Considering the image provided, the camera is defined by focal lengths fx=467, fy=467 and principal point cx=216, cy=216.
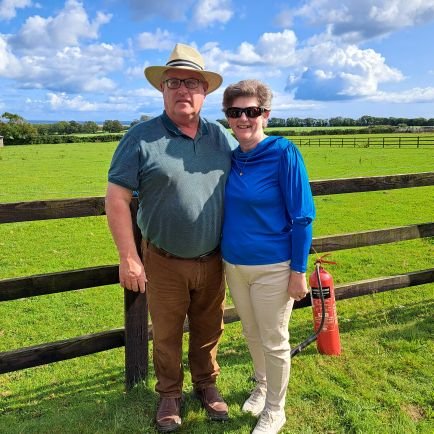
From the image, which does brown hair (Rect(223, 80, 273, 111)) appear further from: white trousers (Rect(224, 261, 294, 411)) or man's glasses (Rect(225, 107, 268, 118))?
white trousers (Rect(224, 261, 294, 411))

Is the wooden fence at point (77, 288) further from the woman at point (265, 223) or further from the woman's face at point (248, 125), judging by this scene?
the woman's face at point (248, 125)

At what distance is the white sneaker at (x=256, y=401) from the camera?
11.1 ft

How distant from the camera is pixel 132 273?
2982mm

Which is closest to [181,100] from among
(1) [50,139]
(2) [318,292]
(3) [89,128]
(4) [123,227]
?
(4) [123,227]

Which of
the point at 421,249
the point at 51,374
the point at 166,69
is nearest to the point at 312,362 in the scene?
the point at 51,374

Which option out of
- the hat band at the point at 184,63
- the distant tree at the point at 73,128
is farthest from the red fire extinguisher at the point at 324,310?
the distant tree at the point at 73,128

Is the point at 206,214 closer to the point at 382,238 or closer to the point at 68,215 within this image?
the point at 68,215

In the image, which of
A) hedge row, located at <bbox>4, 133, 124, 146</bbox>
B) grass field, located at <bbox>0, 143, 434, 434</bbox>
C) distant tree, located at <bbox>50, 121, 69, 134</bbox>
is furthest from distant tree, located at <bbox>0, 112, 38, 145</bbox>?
grass field, located at <bbox>0, 143, 434, 434</bbox>

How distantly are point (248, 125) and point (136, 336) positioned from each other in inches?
74.5

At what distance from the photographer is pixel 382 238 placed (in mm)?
4699

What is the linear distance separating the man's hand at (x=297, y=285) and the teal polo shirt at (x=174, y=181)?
56 cm

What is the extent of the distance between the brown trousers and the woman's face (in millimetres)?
831

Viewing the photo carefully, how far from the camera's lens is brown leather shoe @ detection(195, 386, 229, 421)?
10.8 ft

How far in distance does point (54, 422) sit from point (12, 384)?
40.4 inches
